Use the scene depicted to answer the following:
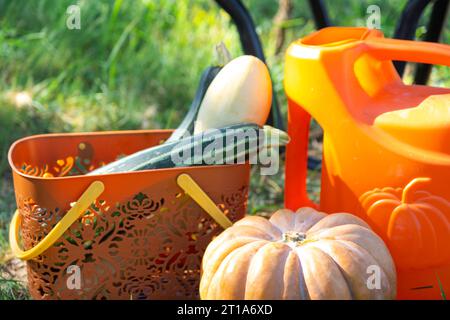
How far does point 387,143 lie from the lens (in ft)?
4.53

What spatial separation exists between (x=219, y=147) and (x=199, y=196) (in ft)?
0.37

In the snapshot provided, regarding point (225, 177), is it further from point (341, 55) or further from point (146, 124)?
point (146, 124)

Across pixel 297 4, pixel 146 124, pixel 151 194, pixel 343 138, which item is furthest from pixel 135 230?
pixel 297 4

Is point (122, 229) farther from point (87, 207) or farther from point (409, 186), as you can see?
point (409, 186)

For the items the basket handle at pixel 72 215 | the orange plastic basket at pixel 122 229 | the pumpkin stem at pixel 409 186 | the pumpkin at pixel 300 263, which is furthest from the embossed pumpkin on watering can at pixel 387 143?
the basket handle at pixel 72 215

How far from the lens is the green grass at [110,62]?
8.13 ft

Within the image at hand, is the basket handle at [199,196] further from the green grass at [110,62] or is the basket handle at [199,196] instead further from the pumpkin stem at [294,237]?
the green grass at [110,62]

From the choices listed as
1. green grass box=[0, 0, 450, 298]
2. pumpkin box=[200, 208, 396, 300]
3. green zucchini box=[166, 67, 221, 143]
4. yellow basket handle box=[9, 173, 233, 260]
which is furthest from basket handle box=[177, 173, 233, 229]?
green grass box=[0, 0, 450, 298]

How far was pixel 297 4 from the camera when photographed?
3457 mm

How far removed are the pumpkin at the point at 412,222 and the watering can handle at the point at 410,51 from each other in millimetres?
255

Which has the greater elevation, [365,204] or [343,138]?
[343,138]

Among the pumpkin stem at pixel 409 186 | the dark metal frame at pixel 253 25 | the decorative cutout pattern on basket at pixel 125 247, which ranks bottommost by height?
the decorative cutout pattern on basket at pixel 125 247

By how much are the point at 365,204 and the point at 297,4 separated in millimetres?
2193

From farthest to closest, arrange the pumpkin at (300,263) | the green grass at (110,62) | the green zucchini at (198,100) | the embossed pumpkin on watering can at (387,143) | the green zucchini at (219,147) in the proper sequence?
the green grass at (110,62), the green zucchini at (198,100), the green zucchini at (219,147), the embossed pumpkin on watering can at (387,143), the pumpkin at (300,263)
